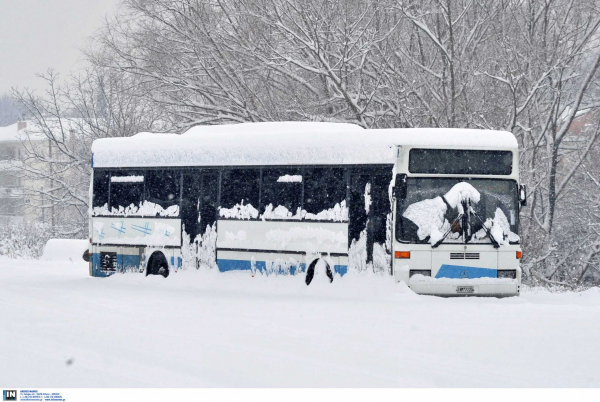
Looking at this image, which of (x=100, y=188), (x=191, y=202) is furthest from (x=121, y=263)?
(x=191, y=202)

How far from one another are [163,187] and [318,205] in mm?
4008

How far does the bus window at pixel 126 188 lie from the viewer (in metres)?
18.8

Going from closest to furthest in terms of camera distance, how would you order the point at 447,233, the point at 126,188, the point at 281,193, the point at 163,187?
the point at 447,233 → the point at 281,193 → the point at 163,187 → the point at 126,188

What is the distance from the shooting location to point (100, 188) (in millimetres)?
19578

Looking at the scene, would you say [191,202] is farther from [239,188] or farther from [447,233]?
[447,233]

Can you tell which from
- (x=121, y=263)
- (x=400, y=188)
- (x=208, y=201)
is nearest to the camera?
(x=400, y=188)

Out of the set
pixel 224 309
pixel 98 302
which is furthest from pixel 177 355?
pixel 98 302

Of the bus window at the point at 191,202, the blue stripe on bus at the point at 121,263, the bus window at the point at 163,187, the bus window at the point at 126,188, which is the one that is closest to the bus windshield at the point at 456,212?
the bus window at the point at 191,202

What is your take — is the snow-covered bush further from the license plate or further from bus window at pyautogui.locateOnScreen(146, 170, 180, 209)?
Answer: the license plate

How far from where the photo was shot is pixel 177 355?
8.95 meters

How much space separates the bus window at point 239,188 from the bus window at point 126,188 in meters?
2.52

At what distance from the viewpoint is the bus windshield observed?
14484 mm

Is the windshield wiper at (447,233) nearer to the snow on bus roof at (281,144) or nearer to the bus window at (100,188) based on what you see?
the snow on bus roof at (281,144)

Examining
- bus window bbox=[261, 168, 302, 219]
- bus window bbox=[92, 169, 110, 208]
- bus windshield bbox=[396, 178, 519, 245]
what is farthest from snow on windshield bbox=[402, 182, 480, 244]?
bus window bbox=[92, 169, 110, 208]
